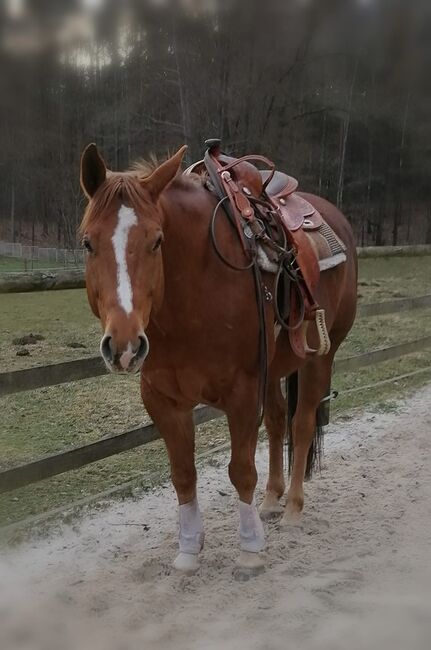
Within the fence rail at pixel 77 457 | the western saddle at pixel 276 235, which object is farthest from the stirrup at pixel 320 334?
the fence rail at pixel 77 457

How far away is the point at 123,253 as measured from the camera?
171 centimetres

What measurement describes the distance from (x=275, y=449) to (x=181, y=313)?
1309 mm

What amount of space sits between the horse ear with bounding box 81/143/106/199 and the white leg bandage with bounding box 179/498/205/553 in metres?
1.36

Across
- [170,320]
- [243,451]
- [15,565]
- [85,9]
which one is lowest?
[15,565]

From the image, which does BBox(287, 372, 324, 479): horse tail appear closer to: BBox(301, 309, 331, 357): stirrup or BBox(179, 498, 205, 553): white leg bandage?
BBox(301, 309, 331, 357): stirrup

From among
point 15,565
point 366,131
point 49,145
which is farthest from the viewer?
point 49,145

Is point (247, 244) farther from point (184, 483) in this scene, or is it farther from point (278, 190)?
point (184, 483)

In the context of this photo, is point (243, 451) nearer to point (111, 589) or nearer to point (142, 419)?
point (111, 589)

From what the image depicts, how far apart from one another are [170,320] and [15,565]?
130 cm

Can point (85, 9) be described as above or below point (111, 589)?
above

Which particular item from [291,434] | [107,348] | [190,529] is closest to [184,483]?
[190,529]

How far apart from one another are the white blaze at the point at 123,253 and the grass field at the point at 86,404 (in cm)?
171

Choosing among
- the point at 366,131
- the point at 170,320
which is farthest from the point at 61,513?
the point at 366,131

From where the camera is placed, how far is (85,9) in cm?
264
